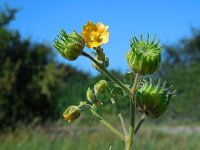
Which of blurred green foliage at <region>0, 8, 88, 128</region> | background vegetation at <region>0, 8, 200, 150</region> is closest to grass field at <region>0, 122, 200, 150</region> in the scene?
background vegetation at <region>0, 8, 200, 150</region>

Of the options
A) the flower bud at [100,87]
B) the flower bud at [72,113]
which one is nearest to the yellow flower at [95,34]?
A: the flower bud at [100,87]

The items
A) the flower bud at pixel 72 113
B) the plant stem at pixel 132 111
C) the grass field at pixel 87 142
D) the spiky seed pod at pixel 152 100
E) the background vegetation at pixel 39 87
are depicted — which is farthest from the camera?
the background vegetation at pixel 39 87

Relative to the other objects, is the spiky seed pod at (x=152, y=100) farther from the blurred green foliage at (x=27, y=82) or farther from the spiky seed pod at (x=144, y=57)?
the blurred green foliage at (x=27, y=82)

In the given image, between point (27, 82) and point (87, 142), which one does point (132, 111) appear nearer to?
point (87, 142)

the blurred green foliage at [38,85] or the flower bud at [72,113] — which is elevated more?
the blurred green foliage at [38,85]

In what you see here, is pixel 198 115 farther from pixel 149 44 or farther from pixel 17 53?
pixel 149 44

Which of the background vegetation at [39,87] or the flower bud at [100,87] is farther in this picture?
the background vegetation at [39,87]

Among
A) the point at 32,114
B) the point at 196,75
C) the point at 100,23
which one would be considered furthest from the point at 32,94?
the point at 100,23
